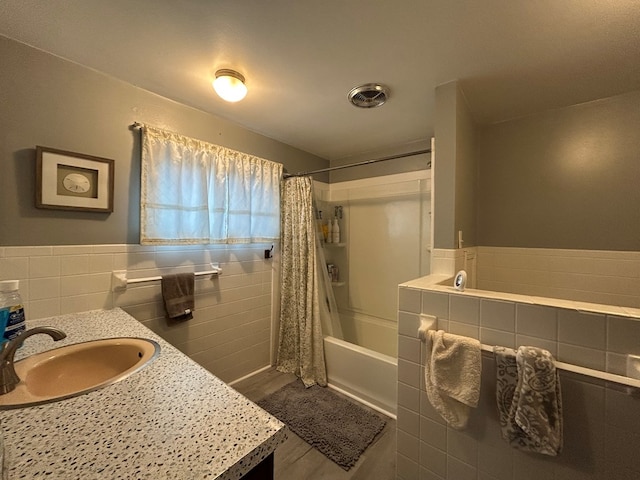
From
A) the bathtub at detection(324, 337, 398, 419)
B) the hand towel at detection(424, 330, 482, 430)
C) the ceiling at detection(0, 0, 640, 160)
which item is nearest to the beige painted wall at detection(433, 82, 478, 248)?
the ceiling at detection(0, 0, 640, 160)

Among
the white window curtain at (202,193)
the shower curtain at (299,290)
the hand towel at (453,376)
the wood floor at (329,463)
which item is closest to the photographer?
the hand towel at (453,376)

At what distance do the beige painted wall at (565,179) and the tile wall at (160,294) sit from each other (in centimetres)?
202

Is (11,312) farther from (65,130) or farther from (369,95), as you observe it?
(369,95)

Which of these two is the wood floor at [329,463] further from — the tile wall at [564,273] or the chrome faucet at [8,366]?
the tile wall at [564,273]

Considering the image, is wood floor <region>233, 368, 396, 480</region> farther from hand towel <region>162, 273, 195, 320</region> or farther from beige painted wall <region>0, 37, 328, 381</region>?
hand towel <region>162, 273, 195, 320</region>

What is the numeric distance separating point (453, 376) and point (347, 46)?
154 centimetres

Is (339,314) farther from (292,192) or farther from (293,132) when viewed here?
(293,132)

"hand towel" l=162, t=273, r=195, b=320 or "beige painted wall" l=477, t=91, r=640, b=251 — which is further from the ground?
"beige painted wall" l=477, t=91, r=640, b=251

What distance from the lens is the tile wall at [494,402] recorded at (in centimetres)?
81

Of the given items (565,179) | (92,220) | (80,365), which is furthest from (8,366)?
(565,179)

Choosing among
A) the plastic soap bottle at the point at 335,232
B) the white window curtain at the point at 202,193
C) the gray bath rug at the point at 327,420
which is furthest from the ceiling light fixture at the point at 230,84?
the gray bath rug at the point at 327,420

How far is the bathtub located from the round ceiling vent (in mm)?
1762

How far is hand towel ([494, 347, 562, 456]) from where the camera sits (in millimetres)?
833

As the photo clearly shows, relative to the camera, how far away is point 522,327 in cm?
95
